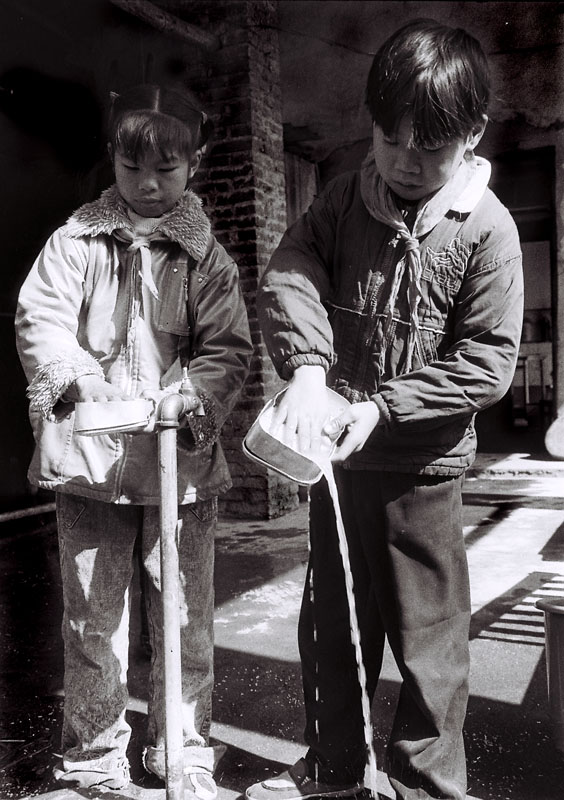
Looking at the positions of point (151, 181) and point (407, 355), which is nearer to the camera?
point (407, 355)

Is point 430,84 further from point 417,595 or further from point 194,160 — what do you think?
point 417,595

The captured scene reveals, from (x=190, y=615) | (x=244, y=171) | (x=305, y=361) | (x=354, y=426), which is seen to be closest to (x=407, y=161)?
(x=305, y=361)

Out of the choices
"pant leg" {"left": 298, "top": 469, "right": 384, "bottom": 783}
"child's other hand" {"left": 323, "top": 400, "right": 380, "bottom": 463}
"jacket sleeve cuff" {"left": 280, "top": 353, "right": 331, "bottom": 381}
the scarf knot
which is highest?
the scarf knot

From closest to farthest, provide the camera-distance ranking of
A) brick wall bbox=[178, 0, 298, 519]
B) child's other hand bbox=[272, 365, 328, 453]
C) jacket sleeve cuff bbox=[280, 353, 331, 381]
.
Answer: child's other hand bbox=[272, 365, 328, 453] < jacket sleeve cuff bbox=[280, 353, 331, 381] < brick wall bbox=[178, 0, 298, 519]

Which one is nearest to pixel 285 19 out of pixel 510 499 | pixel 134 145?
pixel 510 499

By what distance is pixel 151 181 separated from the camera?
209 centimetres

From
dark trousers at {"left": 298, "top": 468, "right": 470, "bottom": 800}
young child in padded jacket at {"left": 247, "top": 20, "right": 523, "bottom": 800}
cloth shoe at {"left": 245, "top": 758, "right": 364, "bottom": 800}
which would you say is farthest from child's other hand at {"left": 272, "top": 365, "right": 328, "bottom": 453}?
cloth shoe at {"left": 245, "top": 758, "right": 364, "bottom": 800}

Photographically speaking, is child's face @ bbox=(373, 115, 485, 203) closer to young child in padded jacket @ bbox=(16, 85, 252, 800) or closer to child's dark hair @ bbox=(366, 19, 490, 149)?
child's dark hair @ bbox=(366, 19, 490, 149)

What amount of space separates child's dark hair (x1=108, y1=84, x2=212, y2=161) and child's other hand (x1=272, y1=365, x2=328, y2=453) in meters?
0.74

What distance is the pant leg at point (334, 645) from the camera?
2.03m

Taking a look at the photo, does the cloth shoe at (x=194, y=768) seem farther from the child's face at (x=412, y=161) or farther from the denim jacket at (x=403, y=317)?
the child's face at (x=412, y=161)

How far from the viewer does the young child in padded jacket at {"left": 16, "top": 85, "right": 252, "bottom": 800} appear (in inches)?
81.9

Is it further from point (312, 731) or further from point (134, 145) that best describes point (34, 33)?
point (312, 731)

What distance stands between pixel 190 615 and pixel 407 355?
92cm
